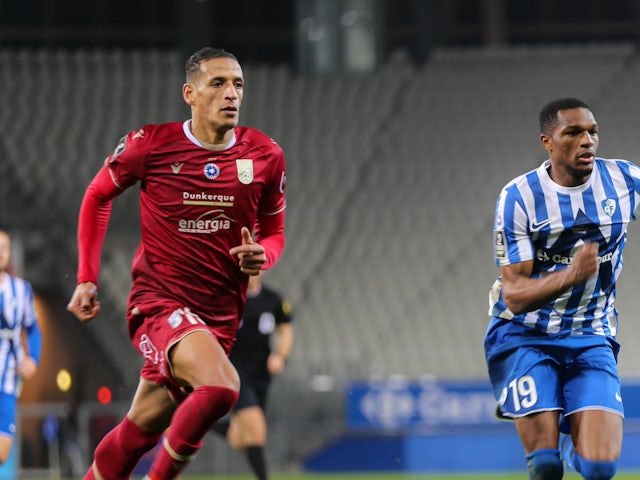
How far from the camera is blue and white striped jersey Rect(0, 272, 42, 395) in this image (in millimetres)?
7562

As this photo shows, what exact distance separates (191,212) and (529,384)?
5.25ft

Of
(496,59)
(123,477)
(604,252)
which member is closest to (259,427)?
(123,477)

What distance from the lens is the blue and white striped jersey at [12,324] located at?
7562 mm

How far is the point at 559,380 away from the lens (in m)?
4.88

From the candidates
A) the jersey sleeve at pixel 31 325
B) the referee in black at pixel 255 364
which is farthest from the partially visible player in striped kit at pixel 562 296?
the jersey sleeve at pixel 31 325

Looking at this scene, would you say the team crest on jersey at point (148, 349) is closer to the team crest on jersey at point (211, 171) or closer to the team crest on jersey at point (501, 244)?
the team crest on jersey at point (211, 171)

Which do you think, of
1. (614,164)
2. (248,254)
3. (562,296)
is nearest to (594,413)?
(562,296)

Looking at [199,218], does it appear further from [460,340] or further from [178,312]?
[460,340]

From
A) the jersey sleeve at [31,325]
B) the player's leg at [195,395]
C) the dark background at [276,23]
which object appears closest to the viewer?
the player's leg at [195,395]

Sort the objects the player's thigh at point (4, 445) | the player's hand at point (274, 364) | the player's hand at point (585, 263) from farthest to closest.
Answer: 1. the player's hand at point (274, 364)
2. the player's thigh at point (4, 445)
3. the player's hand at point (585, 263)

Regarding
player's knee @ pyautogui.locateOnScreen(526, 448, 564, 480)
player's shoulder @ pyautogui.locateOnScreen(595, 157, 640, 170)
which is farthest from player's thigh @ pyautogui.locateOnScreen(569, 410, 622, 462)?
player's shoulder @ pyautogui.locateOnScreen(595, 157, 640, 170)

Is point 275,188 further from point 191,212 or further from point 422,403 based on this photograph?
point 422,403

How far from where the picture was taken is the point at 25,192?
17453 mm

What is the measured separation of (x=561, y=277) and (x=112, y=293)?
42.8 feet
